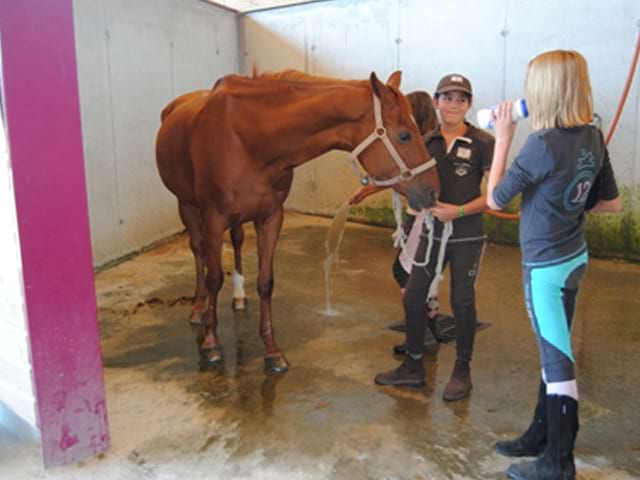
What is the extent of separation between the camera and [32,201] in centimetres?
186

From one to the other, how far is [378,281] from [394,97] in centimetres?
211

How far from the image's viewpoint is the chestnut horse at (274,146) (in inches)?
98.0

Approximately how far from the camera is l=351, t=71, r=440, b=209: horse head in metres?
2.46

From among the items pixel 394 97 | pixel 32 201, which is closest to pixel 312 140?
pixel 394 97

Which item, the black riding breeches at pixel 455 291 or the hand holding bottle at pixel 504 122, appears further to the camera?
the black riding breeches at pixel 455 291

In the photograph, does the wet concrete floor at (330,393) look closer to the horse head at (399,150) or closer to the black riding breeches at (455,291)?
the black riding breeches at (455,291)

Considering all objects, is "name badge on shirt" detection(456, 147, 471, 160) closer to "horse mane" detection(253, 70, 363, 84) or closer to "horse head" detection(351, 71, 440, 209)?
"horse head" detection(351, 71, 440, 209)

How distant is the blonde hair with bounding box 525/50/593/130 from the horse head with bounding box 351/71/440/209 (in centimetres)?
75

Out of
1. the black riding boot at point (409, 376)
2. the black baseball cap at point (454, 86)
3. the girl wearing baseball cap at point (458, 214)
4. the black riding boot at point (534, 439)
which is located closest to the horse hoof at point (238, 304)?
the black riding boot at point (409, 376)

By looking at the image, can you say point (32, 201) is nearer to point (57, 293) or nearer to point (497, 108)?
point (57, 293)

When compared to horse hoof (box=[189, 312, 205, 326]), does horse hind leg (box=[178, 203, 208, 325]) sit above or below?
above

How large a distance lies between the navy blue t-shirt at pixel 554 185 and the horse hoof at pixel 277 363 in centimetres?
141

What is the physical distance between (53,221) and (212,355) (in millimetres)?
1327

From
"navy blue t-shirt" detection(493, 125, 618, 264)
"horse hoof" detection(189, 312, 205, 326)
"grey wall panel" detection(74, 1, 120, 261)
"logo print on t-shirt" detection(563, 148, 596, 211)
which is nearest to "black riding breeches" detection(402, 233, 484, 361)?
"navy blue t-shirt" detection(493, 125, 618, 264)
